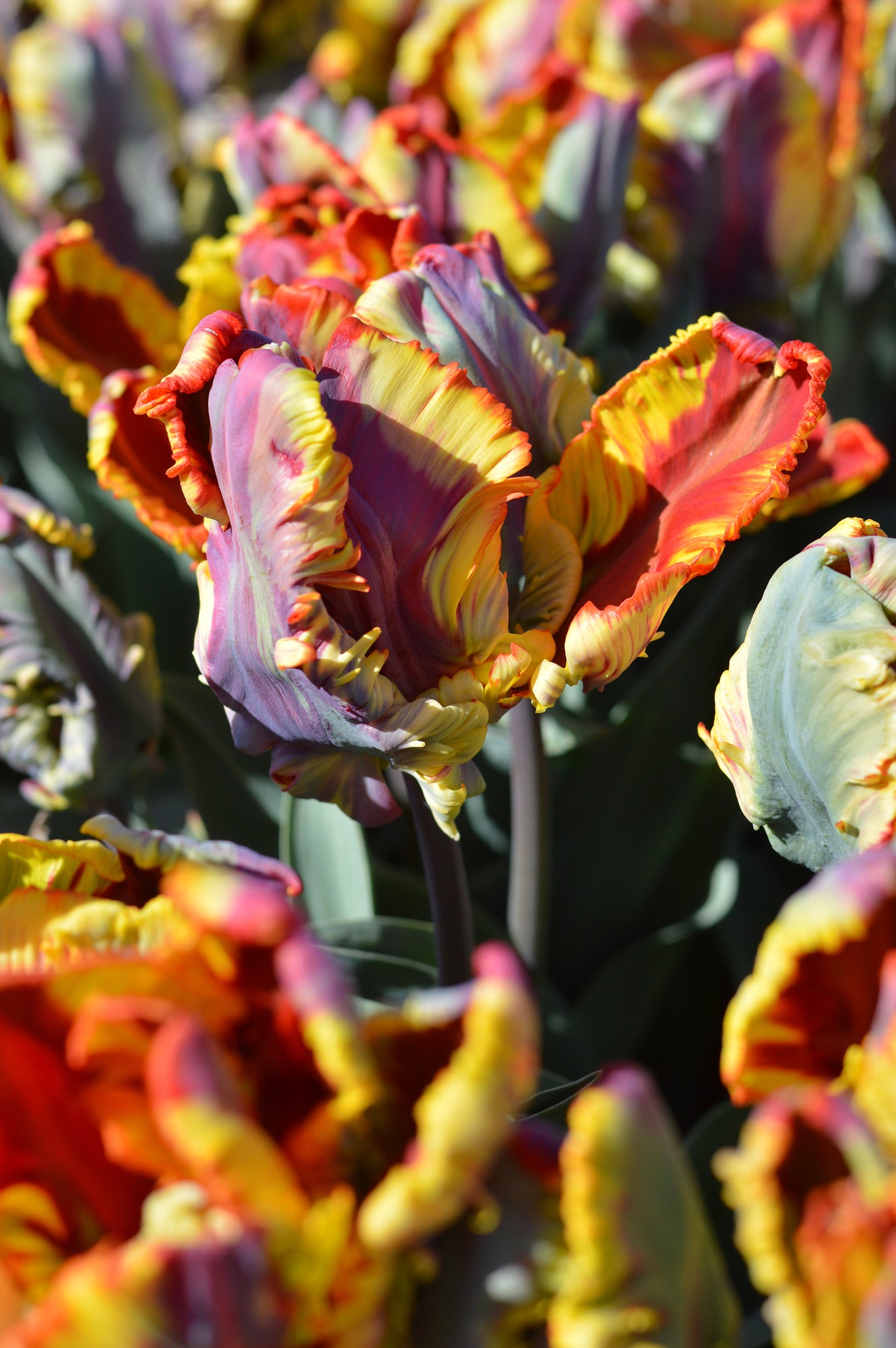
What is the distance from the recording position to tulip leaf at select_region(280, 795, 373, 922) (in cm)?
57

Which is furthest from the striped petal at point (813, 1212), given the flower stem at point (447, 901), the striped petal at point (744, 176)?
the striped petal at point (744, 176)

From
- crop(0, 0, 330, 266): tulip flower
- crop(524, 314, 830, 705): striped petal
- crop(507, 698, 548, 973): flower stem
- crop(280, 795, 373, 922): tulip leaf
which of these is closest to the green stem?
crop(280, 795, 373, 922): tulip leaf

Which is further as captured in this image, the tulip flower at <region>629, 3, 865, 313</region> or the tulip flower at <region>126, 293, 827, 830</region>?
the tulip flower at <region>629, 3, 865, 313</region>

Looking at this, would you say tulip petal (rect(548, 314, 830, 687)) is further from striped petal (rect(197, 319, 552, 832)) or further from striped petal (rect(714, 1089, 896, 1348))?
striped petal (rect(714, 1089, 896, 1348))

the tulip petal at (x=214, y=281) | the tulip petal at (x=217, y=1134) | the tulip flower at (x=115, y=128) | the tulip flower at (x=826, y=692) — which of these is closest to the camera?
the tulip petal at (x=217, y=1134)

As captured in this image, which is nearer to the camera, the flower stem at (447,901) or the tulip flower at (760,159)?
the flower stem at (447,901)

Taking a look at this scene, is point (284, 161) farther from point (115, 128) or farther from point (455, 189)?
point (115, 128)

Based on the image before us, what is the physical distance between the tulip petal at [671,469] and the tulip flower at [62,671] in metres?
0.22

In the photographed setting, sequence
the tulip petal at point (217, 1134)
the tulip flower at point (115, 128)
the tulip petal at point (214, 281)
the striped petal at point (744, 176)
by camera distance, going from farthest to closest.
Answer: the tulip flower at point (115, 128), the striped petal at point (744, 176), the tulip petal at point (214, 281), the tulip petal at point (217, 1134)

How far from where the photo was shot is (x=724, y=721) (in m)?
0.38

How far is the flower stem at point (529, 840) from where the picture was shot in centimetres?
49

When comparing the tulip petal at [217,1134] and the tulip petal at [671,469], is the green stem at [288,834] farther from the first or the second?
the tulip petal at [217,1134]

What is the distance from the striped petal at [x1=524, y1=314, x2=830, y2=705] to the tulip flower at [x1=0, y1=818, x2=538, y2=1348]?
0.51ft

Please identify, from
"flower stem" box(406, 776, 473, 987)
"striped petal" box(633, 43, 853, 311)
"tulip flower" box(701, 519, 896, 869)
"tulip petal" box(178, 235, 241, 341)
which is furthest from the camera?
"striped petal" box(633, 43, 853, 311)
